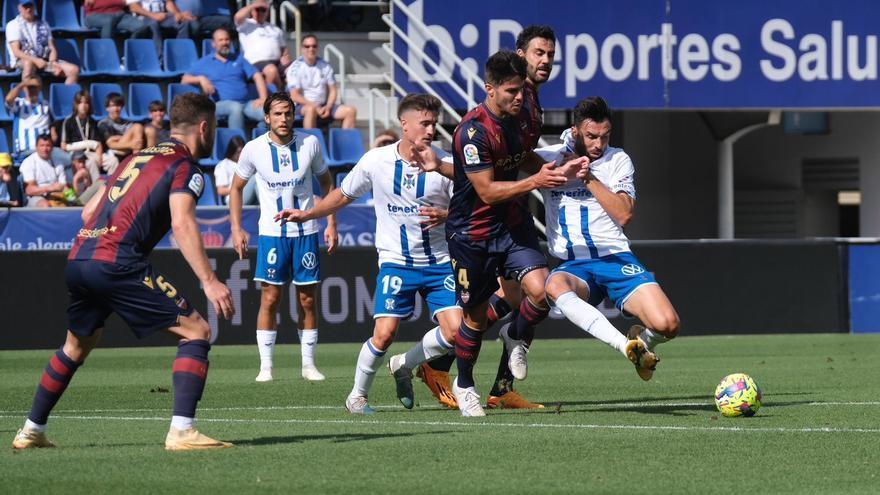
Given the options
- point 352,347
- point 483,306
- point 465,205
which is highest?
point 465,205

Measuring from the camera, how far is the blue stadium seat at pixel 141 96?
22.5m

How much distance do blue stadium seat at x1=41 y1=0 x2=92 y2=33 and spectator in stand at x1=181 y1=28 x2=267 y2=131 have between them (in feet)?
7.89

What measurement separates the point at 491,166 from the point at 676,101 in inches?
575

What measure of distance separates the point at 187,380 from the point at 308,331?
19.4 feet

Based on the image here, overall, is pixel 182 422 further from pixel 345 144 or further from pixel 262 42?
pixel 262 42

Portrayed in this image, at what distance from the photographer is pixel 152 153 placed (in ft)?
25.0

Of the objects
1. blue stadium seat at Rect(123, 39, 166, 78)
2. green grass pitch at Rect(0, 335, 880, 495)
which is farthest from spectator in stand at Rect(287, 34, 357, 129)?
green grass pitch at Rect(0, 335, 880, 495)

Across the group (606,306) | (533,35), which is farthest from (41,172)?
(533,35)

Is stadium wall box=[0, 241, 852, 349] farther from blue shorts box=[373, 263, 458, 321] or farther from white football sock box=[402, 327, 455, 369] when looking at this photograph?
white football sock box=[402, 327, 455, 369]

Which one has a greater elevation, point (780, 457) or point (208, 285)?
point (208, 285)

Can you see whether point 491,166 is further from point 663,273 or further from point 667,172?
point 667,172

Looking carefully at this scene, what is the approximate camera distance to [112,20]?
913 inches

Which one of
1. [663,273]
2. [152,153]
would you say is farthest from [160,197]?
[663,273]

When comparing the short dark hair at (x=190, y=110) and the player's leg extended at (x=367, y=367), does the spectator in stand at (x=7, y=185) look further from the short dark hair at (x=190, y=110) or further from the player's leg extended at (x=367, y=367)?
the short dark hair at (x=190, y=110)
